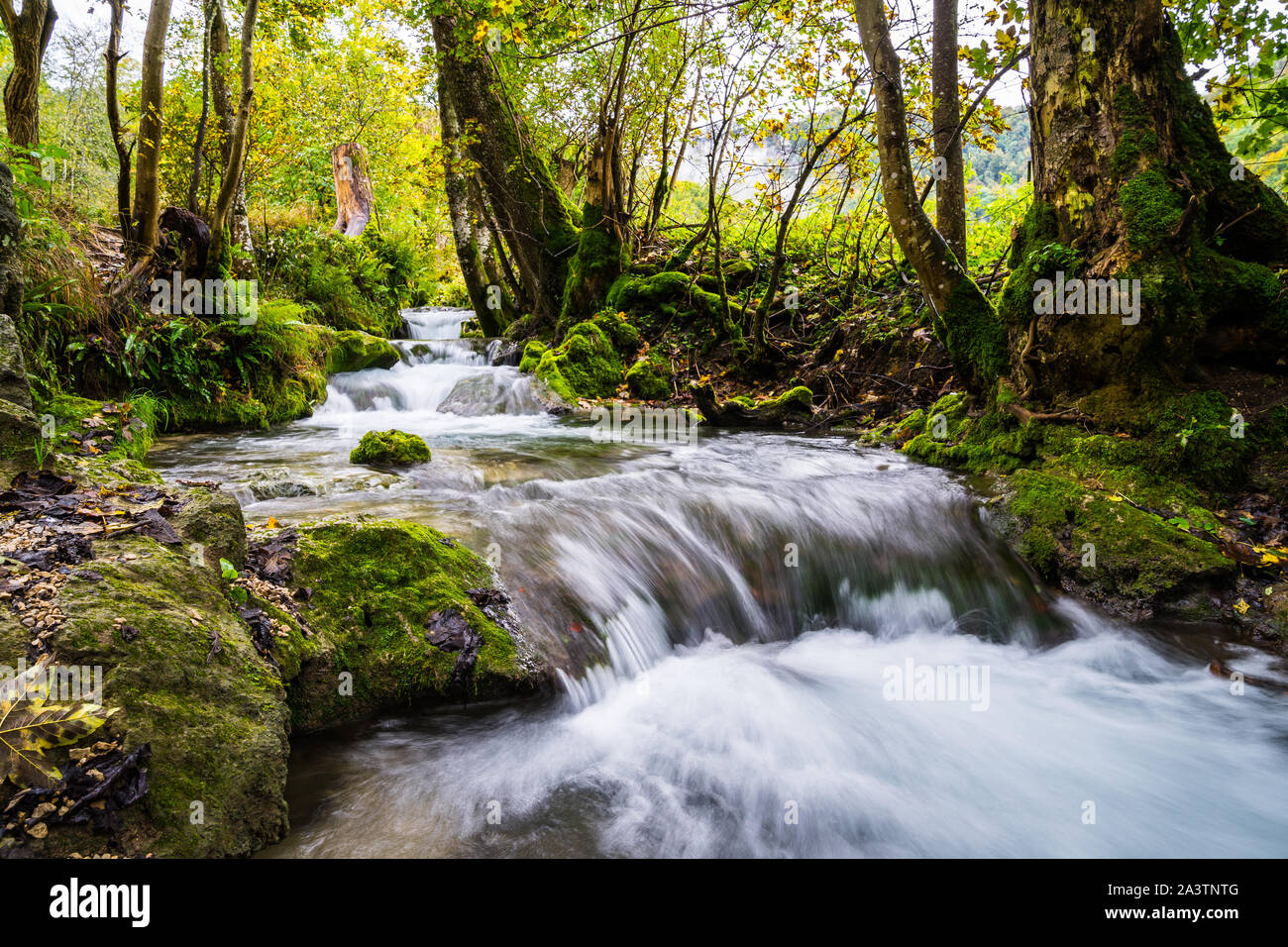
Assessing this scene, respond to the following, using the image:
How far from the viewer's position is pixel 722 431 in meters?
9.27

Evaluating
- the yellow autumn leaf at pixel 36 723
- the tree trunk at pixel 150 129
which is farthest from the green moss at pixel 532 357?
the yellow autumn leaf at pixel 36 723

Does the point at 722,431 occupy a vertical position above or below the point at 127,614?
above

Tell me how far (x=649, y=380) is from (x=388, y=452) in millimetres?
5331

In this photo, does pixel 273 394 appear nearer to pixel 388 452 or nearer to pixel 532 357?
pixel 388 452

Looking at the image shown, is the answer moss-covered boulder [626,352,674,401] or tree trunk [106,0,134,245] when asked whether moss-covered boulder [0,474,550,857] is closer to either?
tree trunk [106,0,134,245]

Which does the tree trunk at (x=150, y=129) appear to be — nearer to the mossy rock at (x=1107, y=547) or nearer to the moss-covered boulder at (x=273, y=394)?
the moss-covered boulder at (x=273, y=394)

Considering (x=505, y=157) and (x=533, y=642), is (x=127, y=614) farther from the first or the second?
(x=505, y=157)

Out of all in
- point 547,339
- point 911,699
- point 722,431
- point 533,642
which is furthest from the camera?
point 547,339

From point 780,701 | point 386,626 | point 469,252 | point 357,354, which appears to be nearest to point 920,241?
point 780,701

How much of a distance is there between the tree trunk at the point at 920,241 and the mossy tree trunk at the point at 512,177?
7.32 m

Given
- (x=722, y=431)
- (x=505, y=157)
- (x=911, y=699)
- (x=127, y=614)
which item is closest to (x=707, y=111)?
(x=505, y=157)

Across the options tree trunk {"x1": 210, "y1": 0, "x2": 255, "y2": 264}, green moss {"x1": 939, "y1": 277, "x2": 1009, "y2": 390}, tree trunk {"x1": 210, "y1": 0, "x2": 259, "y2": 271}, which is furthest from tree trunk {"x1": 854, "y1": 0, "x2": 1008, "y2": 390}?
tree trunk {"x1": 210, "y1": 0, "x2": 255, "y2": 264}

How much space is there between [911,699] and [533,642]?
2.33m
